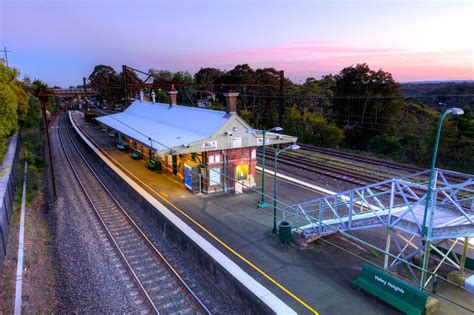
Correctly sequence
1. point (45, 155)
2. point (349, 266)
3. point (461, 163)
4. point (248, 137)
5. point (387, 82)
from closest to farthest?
point (349, 266) → point (248, 137) → point (461, 163) → point (45, 155) → point (387, 82)

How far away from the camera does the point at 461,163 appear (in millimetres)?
31641

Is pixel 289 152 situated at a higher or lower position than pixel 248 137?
lower

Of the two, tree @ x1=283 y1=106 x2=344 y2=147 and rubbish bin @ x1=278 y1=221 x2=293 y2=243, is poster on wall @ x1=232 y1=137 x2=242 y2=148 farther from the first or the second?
tree @ x1=283 y1=106 x2=344 y2=147

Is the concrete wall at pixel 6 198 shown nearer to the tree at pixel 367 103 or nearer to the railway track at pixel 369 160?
the railway track at pixel 369 160

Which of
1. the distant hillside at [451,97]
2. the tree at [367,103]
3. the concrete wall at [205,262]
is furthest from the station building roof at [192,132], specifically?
the distant hillside at [451,97]

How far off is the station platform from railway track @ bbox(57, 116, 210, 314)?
7.21 feet

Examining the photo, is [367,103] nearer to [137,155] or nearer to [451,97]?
[137,155]

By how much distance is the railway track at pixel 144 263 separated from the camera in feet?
39.2

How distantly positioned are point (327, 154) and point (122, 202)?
2090cm

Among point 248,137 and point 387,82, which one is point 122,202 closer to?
point 248,137

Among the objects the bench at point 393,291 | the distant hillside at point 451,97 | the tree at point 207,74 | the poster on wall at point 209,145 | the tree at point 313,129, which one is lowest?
the bench at point 393,291

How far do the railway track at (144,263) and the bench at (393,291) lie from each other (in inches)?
220

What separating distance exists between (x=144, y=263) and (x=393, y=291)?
10156mm

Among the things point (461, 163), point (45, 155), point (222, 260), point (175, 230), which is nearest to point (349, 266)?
point (222, 260)
